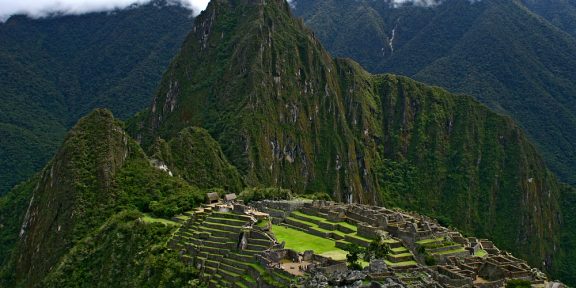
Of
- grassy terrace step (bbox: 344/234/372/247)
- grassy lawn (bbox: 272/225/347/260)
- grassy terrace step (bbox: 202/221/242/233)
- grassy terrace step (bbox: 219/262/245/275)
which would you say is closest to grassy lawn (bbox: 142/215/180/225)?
grassy lawn (bbox: 272/225/347/260)

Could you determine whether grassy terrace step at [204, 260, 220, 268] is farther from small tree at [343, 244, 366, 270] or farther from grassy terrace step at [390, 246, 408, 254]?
grassy terrace step at [390, 246, 408, 254]

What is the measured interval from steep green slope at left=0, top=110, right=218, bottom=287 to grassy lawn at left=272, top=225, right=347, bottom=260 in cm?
2003

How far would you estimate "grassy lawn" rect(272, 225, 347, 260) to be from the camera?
59812 mm

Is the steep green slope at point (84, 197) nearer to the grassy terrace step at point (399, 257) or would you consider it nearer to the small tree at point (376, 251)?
the small tree at point (376, 251)

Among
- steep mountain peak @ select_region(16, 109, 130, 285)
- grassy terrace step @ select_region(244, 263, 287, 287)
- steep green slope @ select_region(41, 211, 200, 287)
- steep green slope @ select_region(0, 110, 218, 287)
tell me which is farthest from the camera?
steep mountain peak @ select_region(16, 109, 130, 285)

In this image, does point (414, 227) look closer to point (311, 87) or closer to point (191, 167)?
point (191, 167)

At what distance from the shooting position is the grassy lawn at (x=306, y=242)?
196 ft

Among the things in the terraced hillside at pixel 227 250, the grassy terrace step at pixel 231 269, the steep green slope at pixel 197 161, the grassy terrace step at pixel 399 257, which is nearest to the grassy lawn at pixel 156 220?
the terraced hillside at pixel 227 250

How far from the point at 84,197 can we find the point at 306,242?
48067 mm

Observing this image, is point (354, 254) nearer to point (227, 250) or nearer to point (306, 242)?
point (227, 250)

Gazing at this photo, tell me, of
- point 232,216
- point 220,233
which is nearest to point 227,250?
point 220,233

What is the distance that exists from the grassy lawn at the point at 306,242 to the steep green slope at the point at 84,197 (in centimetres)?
2003

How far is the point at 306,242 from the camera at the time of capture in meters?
65.4

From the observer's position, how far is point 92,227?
325 feet
